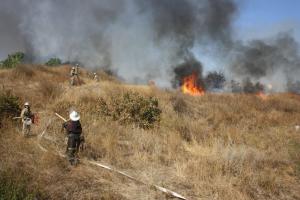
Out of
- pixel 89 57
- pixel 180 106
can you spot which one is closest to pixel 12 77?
pixel 180 106

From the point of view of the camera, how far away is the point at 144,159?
11.2 m

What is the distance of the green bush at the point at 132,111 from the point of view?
53.5ft

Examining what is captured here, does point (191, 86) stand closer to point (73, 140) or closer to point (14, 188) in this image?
point (73, 140)

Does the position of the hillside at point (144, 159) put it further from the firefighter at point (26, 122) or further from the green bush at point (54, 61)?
the green bush at point (54, 61)

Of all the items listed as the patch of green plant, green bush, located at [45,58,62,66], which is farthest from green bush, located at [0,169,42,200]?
green bush, located at [45,58,62,66]

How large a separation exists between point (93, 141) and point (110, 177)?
258 centimetres

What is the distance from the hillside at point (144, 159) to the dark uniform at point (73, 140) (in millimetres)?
232

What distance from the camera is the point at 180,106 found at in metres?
21.1

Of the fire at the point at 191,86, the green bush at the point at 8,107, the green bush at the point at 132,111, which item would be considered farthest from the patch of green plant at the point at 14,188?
the fire at the point at 191,86

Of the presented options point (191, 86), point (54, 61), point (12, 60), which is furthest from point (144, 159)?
point (54, 61)

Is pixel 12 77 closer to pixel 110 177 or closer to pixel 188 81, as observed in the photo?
pixel 188 81

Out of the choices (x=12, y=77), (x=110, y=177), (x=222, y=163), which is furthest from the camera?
(x=12, y=77)

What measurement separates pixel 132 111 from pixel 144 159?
5.73m

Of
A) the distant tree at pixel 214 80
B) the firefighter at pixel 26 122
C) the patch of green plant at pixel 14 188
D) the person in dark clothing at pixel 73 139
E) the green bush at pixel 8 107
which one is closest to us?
the patch of green plant at pixel 14 188
